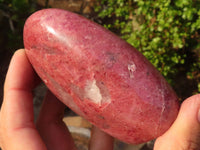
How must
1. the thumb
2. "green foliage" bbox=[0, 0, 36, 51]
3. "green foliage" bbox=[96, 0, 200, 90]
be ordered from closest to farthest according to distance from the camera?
the thumb → "green foliage" bbox=[96, 0, 200, 90] → "green foliage" bbox=[0, 0, 36, 51]

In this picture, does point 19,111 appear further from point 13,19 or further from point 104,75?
point 13,19

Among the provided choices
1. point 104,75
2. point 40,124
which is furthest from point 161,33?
point 40,124

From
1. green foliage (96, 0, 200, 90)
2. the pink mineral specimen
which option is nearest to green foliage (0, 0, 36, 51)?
Result: green foliage (96, 0, 200, 90)

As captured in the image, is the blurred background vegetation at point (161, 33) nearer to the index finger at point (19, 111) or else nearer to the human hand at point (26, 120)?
the human hand at point (26, 120)

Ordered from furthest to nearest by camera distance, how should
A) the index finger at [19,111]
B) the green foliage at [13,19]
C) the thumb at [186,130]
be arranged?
the green foliage at [13,19] → the index finger at [19,111] → the thumb at [186,130]

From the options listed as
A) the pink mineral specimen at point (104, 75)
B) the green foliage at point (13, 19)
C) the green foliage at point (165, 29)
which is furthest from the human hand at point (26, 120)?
the green foliage at point (13, 19)

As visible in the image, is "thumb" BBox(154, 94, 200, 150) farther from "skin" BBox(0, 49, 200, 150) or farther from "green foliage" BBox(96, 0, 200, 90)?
"green foliage" BBox(96, 0, 200, 90)

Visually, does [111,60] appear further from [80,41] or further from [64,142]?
[64,142]
